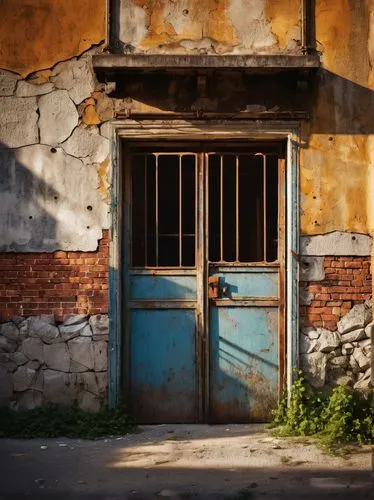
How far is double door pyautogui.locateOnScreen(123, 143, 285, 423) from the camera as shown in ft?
21.5

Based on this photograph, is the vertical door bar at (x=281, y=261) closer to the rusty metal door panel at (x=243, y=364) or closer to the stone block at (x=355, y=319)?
the rusty metal door panel at (x=243, y=364)

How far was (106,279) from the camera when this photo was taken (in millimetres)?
6418

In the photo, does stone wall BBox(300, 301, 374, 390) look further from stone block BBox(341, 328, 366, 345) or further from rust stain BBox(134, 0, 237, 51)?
rust stain BBox(134, 0, 237, 51)

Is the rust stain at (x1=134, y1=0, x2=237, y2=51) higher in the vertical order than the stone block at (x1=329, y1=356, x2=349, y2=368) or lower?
higher

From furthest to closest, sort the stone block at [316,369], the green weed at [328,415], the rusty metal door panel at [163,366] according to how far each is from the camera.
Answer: the rusty metal door panel at [163,366]
the stone block at [316,369]
the green weed at [328,415]

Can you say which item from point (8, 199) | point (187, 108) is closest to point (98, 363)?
point (8, 199)

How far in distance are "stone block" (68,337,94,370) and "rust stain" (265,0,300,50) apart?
10.7 ft

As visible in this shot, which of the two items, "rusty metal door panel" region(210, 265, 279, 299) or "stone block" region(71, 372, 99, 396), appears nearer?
"stone block" region(71, 372, 99, 396)

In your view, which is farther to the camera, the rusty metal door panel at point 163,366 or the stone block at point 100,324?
the rusty metal door panel at point 163,366

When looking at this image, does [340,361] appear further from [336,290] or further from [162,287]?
[162,287]

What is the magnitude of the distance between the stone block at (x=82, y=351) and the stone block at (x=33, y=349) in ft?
0.89

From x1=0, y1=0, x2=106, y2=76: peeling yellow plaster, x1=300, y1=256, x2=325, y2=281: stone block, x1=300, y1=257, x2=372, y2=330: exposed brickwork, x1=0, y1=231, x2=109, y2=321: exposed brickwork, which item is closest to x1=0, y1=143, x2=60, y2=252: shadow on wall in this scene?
x1=0, y1=231, x2=109, y2=321: exposed brickwork

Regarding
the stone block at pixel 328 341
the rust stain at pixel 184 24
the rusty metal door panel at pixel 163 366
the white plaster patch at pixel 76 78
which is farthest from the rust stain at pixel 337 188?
the white plaster patch at pixel 76 78

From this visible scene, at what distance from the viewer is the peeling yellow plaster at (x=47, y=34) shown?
642 centimetres
